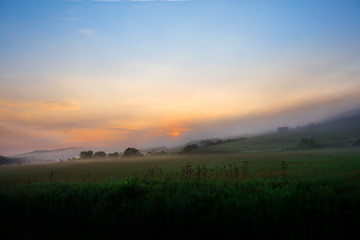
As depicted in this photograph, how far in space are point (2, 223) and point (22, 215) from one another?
2.36 ft

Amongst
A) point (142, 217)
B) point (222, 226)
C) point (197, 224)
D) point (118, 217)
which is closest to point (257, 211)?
point (222, 226)

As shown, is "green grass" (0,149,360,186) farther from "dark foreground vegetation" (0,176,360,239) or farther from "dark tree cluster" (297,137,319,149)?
"dark tree cluster" (297,137,319,149)

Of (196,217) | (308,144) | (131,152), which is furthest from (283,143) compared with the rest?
(196,217)

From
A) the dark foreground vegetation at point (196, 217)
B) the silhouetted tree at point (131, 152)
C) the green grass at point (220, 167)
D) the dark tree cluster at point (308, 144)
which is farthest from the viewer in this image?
the silhouetted tree at point (131, 152)

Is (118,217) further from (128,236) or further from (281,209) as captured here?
(281,209)

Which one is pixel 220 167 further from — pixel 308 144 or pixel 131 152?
pixel 131 152

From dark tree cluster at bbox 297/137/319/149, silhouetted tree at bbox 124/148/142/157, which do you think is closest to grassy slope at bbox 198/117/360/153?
dark tree cluster at bbox 297/137/319/149

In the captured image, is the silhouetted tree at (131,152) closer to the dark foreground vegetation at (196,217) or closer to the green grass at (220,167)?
the green grass at (220,167)

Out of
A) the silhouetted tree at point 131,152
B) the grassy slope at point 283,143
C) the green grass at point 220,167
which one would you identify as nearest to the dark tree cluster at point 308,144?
the grassy slope at point 283,143

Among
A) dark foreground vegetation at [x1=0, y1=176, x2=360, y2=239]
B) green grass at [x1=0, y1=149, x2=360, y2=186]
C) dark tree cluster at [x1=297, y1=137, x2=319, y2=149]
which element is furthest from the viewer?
dark tree cluster at [x1=297, y1=137, x2=319, y2=149]

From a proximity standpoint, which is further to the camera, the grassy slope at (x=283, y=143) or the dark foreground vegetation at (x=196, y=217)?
the grassy slope at (x=283, y=143)

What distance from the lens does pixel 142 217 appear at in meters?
6.47

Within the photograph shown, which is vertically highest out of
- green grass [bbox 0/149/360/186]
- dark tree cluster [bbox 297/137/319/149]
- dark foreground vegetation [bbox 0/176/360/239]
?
dark foreground vegetation [bbox 0/176/360/239]

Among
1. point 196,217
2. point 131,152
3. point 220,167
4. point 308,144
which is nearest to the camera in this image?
point 196,217
